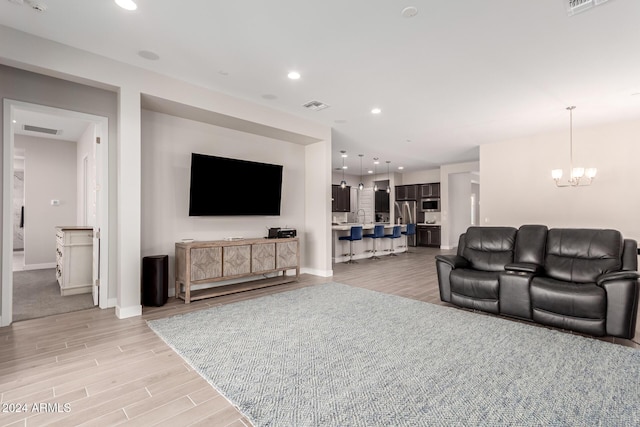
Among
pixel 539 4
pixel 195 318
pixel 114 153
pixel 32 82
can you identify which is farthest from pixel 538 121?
pixel 32 82

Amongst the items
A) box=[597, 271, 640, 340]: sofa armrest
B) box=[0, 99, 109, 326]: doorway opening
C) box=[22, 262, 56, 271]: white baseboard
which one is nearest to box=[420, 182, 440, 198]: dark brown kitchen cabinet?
box=[597, 271, 640, 340]: sofa armrest

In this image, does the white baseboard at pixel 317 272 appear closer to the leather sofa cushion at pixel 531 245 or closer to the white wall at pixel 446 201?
the leather sofa cushion at pixel 531 245

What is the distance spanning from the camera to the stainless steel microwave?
37.3 feet

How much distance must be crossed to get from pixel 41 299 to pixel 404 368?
4.92 metres

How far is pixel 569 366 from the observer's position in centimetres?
241

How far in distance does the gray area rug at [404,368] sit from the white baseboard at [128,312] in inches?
20.3

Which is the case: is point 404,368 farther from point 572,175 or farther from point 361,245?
point 361,245

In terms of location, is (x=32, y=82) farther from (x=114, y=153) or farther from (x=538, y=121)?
(x=538, y=121)

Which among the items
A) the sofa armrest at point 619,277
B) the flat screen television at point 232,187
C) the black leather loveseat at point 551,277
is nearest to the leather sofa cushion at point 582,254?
the black leather loveseat at point 551,277

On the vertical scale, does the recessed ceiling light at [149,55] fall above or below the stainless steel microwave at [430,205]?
above

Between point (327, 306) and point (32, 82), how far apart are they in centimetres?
423

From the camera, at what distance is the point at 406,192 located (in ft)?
40.2

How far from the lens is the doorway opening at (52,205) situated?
3326 mm

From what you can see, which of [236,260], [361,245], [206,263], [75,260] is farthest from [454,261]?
[75,260]
